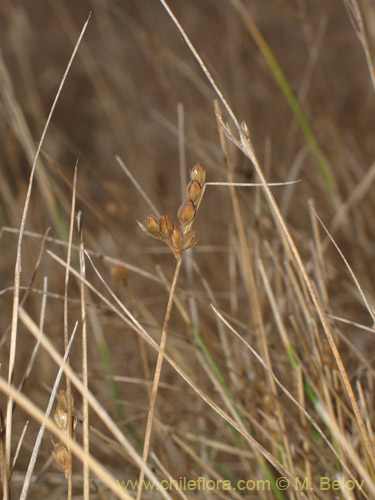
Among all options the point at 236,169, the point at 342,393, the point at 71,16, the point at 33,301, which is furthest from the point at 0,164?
the point at 342,393

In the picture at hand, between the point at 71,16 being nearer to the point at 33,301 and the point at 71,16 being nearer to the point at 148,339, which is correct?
the point at 33,301

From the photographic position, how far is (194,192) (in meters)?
0.41

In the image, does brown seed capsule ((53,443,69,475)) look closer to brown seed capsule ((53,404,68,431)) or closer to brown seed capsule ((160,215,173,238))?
brown seed capsule ((53,404,68,431))

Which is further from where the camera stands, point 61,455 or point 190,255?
point 190,255

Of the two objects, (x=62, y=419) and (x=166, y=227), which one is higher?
(x=166, y=227)

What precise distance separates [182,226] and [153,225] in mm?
22

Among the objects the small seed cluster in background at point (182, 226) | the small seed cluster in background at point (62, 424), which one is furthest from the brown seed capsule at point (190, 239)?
the small seed cluster in background at point (62, 424)

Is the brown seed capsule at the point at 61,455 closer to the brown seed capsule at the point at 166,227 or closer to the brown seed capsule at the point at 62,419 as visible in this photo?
the brown seed capsule at the point at 62,419

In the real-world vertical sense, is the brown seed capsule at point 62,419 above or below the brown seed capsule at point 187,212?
below

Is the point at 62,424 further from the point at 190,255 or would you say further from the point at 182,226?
the point at 190,255

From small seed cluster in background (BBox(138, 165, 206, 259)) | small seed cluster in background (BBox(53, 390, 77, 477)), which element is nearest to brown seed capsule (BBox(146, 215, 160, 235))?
small seed cluster in background (BBox(138, 165, 206, 259))

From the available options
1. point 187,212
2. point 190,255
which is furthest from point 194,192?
point 190,255

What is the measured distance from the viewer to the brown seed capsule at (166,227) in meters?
0.42

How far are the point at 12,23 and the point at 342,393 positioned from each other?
3.10 feet
